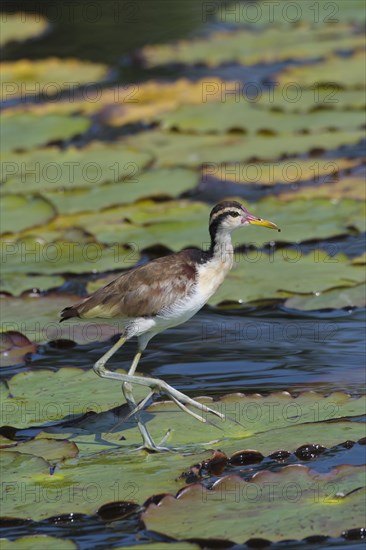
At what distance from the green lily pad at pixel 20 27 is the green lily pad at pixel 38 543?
11049 millimetres

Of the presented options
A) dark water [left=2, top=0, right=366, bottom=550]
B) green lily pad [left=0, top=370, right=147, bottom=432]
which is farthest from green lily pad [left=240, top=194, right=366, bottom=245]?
green lily pad [left=0, top=370, right=147, bottom=432]

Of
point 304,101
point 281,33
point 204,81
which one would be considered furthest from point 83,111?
point 281,33

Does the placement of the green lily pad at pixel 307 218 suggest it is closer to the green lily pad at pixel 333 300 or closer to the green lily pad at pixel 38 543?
the green lily pad at pixel 333 300

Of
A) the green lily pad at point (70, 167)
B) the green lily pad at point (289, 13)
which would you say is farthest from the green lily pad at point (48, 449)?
the green lily pad at point (289, 13)

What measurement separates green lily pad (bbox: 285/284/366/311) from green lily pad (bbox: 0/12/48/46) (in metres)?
8.74

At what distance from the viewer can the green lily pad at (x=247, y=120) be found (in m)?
10.8

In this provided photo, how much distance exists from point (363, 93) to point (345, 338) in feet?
16.7

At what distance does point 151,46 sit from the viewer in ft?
46.2

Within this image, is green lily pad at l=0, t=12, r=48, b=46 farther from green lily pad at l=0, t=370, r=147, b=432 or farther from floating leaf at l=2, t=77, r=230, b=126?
green lily pad at l=0, t=370, r=147, b=432

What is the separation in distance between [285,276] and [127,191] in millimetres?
2251

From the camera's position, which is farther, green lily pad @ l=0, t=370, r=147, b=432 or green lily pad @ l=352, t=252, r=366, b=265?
green lily pad @ l=352, t=252, r=366, b=265

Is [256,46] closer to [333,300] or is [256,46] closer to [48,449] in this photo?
[333,300]

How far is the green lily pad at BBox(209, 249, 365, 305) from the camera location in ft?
24.6

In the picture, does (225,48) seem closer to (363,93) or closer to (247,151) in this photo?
(363,93)
